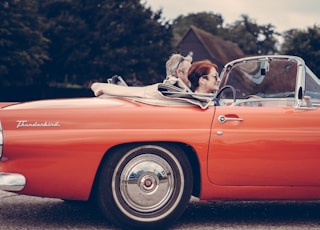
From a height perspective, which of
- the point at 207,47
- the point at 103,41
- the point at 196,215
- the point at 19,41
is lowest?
the point at 196,215

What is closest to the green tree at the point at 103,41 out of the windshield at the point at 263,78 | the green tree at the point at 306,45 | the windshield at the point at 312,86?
the green tree at the point at 306,45

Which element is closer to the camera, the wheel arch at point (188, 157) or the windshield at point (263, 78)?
the wheel arch at point (188, 157)

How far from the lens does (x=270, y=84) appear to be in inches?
213

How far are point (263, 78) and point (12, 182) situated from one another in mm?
2453

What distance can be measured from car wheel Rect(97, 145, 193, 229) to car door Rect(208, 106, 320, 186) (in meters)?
0.25

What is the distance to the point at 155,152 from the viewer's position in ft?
13.9

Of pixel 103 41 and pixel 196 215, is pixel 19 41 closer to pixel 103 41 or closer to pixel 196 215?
pixel 103 41

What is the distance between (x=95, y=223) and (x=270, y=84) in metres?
2.02

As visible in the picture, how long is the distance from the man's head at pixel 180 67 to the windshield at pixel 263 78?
682mm

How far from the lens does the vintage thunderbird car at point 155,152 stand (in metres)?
4.11

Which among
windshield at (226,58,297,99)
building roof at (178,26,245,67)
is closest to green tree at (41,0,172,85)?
building roof at (178,26,245,67)

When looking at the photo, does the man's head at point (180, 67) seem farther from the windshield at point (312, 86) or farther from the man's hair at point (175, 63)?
the windshield at point (312, 86)

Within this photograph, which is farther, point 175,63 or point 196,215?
point 175,63

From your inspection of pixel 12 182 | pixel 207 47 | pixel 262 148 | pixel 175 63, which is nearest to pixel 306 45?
pixel 207 47
